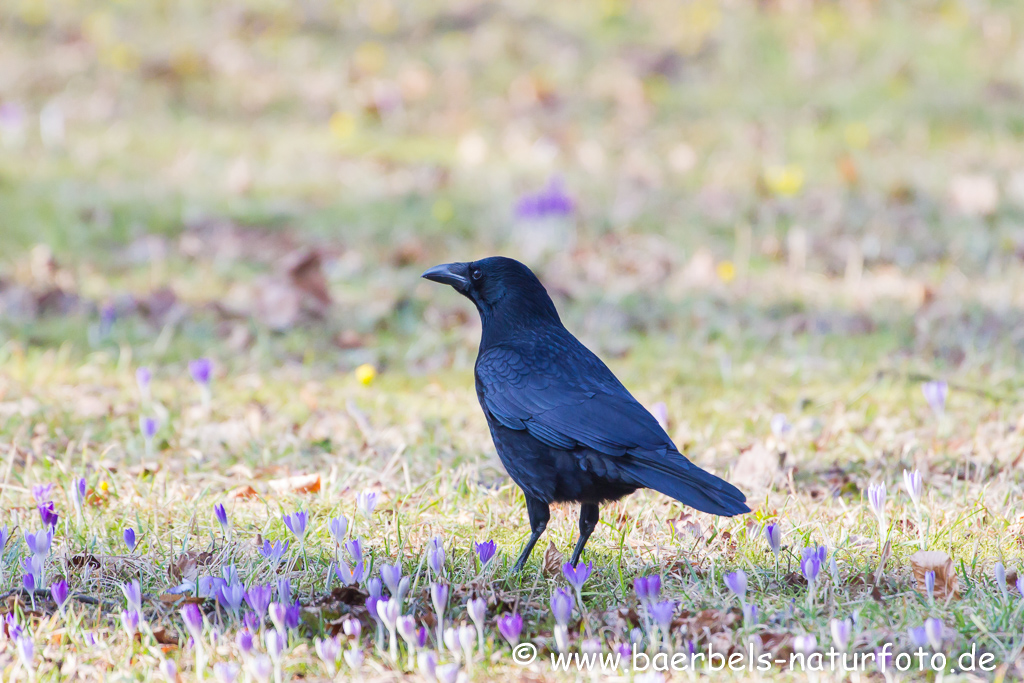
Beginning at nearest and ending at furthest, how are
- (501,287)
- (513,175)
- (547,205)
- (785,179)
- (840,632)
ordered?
1. (840,632)
2. (501,287)
3. (547,205)
4. (785,179)
5. (513,175)

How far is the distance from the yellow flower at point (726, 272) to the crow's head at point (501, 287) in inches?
107

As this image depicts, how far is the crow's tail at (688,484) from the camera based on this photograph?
105 inches

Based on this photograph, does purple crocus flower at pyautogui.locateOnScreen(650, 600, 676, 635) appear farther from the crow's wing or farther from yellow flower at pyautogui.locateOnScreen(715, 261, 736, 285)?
yellow flower at pyautogui.locateOnScreen(715, 261, 736, 285)

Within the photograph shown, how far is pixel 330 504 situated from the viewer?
11.2 ft

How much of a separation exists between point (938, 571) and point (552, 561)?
95cm

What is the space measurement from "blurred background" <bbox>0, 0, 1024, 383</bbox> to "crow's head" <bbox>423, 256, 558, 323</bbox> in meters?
1.61

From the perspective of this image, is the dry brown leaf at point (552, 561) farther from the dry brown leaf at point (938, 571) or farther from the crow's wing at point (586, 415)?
the dry brown leaf at point (938, 571)

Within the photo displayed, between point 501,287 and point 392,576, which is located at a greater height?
point 501,287

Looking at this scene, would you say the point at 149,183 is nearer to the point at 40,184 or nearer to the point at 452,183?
the point at 40,184

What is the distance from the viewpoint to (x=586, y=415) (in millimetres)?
3008

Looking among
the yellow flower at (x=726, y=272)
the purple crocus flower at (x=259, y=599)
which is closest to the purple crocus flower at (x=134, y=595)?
the purple crocus flower at (x=259, y=599)

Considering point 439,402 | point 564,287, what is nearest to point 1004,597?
point 439,402

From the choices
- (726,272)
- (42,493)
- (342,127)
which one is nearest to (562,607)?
(42,493)

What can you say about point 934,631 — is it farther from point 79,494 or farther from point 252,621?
point 79,494
